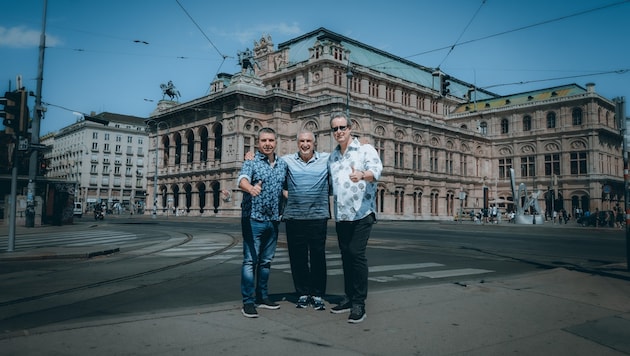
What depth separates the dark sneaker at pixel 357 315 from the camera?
12.7 ft

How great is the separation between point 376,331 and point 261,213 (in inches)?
62.1

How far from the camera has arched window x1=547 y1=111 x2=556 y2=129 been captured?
59062 mm

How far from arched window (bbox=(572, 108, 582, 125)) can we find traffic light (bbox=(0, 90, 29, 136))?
6185 centimetres

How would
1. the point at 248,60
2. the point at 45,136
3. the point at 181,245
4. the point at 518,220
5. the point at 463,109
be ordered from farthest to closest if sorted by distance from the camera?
the point at 45,136
the point at 463,109
the point at 248,60
the point at 518,220
the point at 181,245

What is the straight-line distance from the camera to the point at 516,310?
4445mm

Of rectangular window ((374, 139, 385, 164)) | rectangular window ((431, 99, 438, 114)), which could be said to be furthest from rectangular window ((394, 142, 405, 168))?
rectangular window ((431, 99, 438, 114))

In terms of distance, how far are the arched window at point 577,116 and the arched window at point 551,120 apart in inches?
96.4

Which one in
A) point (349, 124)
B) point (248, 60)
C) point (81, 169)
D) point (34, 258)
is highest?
point (248, 60)

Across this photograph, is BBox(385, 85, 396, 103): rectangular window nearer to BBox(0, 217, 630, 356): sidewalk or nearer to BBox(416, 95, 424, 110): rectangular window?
BBox(416, 95, 424, 110): rectangular window

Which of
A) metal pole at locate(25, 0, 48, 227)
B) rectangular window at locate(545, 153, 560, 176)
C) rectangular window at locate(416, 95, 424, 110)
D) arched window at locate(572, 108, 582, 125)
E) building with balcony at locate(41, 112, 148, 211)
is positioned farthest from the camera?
building with balcony at locate(41, 112, 148, 211)

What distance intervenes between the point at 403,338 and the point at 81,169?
92.8m

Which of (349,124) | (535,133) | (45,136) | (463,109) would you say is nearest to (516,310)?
(349,124)

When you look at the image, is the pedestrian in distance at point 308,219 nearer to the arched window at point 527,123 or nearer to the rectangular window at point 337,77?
the rectangular window at point 337,77

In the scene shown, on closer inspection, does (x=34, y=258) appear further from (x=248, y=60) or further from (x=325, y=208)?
(x=248, y=60)
